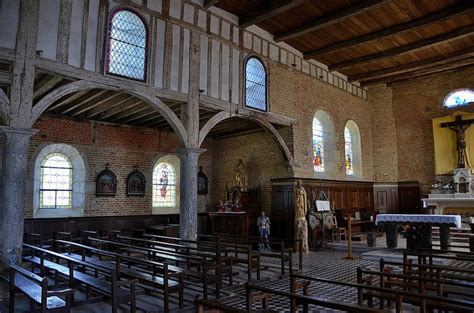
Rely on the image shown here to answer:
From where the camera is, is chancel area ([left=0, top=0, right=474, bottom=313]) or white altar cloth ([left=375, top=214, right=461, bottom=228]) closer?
chancel area ([left=0, top=0, right=474, bottom=313])

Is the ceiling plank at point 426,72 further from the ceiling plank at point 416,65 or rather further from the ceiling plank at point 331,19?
the ceiling plank at point 331,19

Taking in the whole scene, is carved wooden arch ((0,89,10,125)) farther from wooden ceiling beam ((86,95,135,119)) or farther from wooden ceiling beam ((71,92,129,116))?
wooden ceiling beam ((86,95,135,119))

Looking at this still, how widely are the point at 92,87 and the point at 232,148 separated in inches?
318

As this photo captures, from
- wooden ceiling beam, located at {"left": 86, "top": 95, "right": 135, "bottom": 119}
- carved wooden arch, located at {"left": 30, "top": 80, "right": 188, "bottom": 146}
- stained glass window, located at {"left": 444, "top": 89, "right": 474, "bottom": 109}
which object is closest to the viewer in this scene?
carved wooden arch, located at {"left": 30, "top": 80, "right": 188, "bottom": 146}

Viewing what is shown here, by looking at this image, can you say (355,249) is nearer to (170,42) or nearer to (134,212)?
(134,212)

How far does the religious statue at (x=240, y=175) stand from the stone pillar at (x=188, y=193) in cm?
488

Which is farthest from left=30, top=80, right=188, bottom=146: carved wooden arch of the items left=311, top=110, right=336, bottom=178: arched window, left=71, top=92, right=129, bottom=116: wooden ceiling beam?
left=311, top=110, right=336, bottom=178: arched window

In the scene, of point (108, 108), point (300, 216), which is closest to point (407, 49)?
point (300, 216)

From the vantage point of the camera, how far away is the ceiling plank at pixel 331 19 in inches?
416

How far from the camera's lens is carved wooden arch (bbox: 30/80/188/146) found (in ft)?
25.6

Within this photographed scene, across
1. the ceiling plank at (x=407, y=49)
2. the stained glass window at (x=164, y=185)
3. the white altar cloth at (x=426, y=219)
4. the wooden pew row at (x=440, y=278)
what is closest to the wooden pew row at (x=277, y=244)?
the wooden pew row at (x=440, y=278)

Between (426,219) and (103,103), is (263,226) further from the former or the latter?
(103,103)

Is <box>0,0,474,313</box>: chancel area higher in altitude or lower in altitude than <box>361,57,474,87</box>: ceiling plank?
lower

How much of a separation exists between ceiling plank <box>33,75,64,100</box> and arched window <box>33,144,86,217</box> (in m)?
2.82
